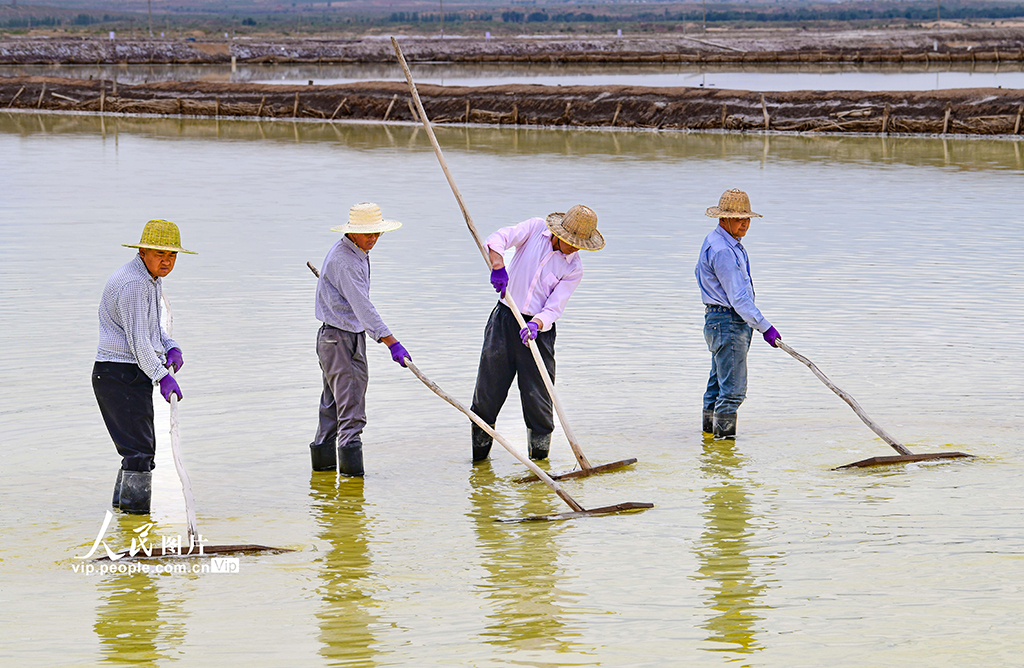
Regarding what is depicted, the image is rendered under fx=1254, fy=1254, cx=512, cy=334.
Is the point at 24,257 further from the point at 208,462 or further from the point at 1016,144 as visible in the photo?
the point at 1016,144

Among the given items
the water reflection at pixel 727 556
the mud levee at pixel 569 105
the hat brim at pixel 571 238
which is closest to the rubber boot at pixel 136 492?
the hat brim at pixel 571 238

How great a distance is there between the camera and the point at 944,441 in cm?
627

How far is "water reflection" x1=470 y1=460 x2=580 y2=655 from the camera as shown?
4020 mm

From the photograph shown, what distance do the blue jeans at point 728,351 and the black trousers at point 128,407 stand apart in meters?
2.73

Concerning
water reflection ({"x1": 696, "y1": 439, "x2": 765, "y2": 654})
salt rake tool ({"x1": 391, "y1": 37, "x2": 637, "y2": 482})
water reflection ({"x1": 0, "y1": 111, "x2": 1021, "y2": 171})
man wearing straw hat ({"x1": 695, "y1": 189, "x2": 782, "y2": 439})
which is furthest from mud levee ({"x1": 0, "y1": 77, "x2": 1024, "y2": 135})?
Result: salt rake tool ({"x1": 391, "y1": 37, "x2": 637, "y2": 482})

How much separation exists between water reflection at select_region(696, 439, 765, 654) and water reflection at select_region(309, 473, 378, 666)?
1117 millimetres

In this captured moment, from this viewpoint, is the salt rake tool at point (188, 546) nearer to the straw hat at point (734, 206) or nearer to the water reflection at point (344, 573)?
the water reflection at point (344, 573)

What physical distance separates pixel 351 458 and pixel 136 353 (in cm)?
133

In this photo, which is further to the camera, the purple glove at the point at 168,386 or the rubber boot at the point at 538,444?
the rubber boot at the point at 538,444

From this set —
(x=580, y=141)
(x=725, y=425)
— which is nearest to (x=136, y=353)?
(x=725, y=425)

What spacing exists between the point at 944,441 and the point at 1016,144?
753 inches

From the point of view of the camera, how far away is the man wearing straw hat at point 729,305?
6062 millimetres

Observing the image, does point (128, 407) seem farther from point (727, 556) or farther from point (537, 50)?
point (537, 50)

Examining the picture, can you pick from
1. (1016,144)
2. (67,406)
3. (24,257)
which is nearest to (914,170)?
(1016,144)
